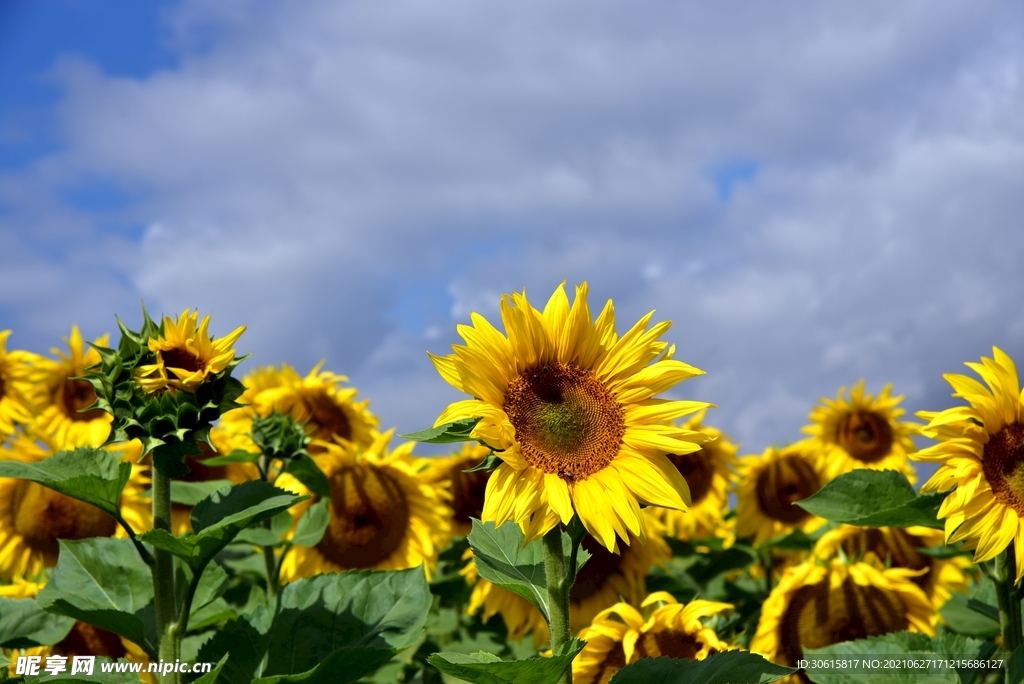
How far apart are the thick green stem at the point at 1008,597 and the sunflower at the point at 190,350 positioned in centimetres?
283

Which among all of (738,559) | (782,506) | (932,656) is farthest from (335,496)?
(782,506)

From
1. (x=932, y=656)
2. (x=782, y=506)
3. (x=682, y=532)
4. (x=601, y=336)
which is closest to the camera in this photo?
(x=601, y=336)

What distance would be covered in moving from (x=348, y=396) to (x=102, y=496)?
3.11 metres

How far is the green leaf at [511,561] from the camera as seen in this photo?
263 centimetres

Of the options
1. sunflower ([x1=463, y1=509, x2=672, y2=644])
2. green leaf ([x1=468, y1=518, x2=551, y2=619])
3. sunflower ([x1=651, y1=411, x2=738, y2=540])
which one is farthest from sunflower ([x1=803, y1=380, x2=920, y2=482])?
green leaf ([x1=468, y1=518, x2=551, y2=619])

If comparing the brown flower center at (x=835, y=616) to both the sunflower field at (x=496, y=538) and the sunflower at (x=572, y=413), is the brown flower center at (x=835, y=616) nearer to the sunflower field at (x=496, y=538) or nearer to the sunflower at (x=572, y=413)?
the sunflower field at (x=496, y=538)

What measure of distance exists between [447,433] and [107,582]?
6.08 ft

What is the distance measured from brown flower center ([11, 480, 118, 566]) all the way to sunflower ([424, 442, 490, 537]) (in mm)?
2028

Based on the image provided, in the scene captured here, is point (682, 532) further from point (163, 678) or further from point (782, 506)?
point (163, 678)

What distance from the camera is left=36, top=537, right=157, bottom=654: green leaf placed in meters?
3.33

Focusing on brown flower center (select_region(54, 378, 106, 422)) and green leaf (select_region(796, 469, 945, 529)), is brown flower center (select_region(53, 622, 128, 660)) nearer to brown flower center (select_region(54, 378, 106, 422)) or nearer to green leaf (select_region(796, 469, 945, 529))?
brown flower center (select_region(54, 378, 106, 422))

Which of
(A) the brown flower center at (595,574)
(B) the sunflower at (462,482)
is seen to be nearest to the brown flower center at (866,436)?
(A) the brown flower center at (595,574)

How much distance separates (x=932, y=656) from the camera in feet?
11.1

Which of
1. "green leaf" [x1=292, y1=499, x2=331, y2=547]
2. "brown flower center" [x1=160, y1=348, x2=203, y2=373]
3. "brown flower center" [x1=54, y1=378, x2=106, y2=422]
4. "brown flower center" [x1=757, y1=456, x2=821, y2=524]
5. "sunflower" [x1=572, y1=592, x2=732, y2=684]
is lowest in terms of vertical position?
"sunflower" [x1=572, y1=592, x2=732, y2=684]
